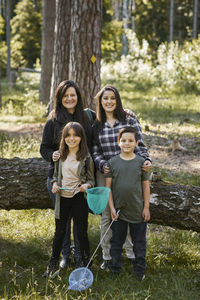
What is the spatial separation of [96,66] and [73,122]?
3.41 meters

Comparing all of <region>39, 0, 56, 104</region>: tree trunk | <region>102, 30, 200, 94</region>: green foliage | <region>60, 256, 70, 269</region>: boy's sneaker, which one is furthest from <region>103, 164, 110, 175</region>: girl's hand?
<region>102, 30, 200, 94</region>: green foliage

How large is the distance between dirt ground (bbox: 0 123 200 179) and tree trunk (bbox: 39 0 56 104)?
2.73m

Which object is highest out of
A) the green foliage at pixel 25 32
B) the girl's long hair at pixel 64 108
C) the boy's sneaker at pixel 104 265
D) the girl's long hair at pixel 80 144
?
the green foliage at pixel 25 32

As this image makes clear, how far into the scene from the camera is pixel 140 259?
11.7 ft

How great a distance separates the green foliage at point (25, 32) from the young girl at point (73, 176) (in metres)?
23.4

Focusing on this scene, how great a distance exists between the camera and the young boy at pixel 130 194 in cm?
345

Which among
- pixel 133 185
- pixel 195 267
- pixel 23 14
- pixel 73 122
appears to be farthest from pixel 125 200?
pixel 23 14

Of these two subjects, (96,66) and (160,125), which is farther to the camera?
(160,125)

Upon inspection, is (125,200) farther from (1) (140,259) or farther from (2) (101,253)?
(2) (101,253)

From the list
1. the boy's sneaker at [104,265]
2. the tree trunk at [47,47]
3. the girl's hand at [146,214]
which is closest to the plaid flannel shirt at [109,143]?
the girl's hand at [146,214]

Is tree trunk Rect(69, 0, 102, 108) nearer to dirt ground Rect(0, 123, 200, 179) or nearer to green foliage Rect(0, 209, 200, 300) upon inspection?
dirt ground Rect(0, 123, 200, 179)

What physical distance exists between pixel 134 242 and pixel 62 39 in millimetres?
6483

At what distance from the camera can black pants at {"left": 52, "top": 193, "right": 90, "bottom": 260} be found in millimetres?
3547

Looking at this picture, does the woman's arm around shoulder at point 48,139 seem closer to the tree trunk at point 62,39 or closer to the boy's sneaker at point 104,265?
the boy's sneaker at point 104,265
